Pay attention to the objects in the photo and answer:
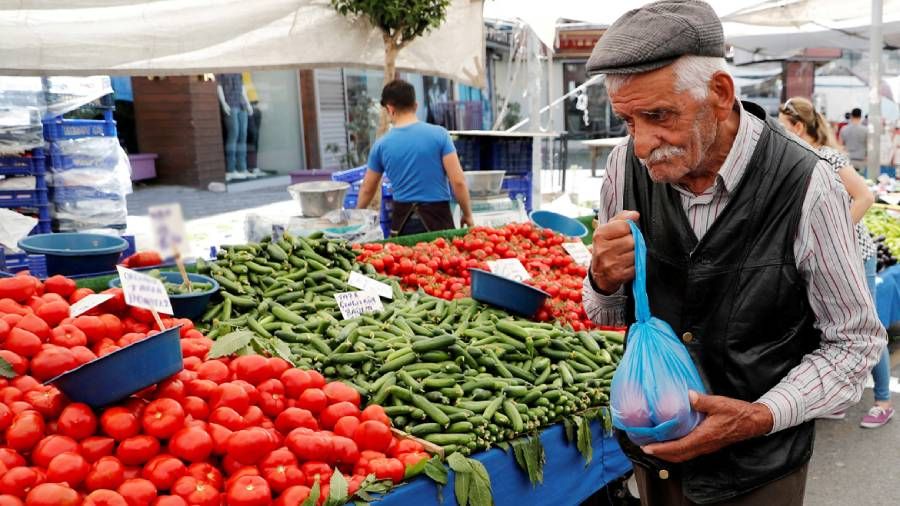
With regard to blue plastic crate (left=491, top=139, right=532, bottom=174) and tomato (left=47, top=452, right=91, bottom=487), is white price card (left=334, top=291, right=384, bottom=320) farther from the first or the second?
blue plastic crate (left=491, top=139, right=532, bottom=174)

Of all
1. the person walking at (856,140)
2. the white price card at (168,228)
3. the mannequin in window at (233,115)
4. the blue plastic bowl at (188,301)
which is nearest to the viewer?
the white price card at (168,228)

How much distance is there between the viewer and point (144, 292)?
2.18 metres

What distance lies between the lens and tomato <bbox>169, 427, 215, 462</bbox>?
222 cm

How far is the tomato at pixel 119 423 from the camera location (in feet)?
7.17

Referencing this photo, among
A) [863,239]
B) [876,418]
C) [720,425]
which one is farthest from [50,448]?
[876,418]

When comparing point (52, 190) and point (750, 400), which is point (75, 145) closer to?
point (52, 190)

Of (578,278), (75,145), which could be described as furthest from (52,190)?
(578,278)

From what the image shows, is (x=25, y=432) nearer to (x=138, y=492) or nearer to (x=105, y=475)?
Answer: (x=105, y=475)

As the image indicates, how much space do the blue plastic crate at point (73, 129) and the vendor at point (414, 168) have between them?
8.13 feet

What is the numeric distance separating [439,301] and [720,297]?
2.42 meters

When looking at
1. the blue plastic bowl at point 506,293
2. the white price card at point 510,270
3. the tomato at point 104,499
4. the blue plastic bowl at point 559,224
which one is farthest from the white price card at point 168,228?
the blue plastic bowl at point 559,224

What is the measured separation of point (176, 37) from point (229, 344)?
287 centimetres

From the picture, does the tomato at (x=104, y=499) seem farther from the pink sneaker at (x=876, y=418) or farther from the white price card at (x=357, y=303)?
the pink sneaker at (x=876, y=418)

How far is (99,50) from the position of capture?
4.64 meters
